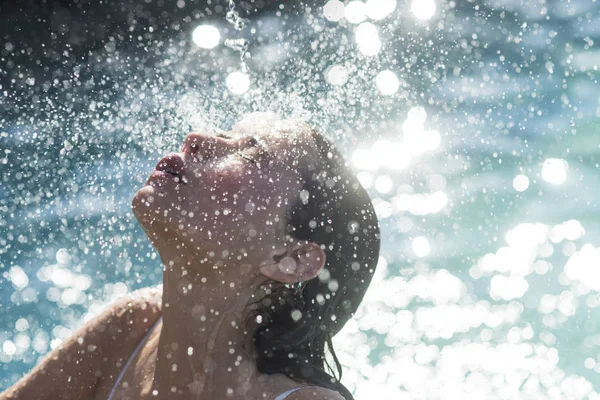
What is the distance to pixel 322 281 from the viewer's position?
2.88 metres

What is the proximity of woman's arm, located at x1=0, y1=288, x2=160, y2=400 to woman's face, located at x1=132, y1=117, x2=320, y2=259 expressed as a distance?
562 mm

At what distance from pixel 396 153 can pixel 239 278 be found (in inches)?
207

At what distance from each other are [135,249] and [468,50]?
4657 mm

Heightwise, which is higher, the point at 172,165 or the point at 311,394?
the point at 172,165

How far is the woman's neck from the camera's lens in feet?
8.52

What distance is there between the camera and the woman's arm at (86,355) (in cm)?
290

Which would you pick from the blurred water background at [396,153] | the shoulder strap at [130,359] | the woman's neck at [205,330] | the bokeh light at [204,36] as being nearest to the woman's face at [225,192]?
the woman's neck at [205,330]

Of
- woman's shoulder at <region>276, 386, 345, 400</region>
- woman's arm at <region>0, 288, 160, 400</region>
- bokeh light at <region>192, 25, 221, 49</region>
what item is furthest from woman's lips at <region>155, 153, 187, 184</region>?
bokeh light at <region>192, 25, 221, 49</region>

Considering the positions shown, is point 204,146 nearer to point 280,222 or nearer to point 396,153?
point 280,222

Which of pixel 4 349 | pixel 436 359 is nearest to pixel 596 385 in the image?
pixel 436 359

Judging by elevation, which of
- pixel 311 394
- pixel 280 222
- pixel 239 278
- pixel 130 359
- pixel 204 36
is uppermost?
pixel 204 36

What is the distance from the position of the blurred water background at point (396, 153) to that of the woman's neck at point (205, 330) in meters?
4.76

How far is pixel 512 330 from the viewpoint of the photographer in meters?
7.80

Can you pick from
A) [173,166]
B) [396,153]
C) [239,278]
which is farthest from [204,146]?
[396,153]
